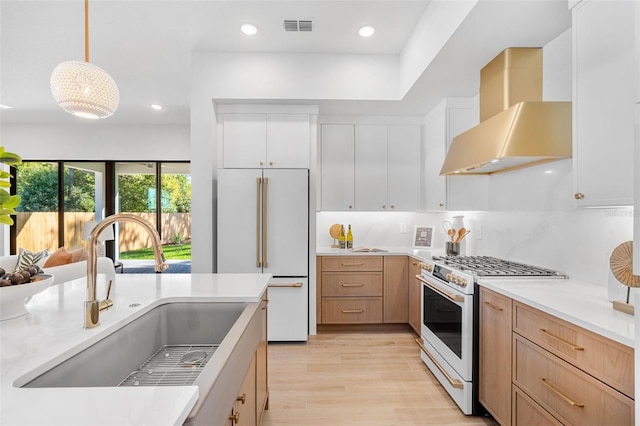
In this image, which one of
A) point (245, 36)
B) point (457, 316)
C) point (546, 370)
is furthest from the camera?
point (245, 36)

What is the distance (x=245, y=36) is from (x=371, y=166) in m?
1.92

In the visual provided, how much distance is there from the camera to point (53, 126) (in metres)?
5.24

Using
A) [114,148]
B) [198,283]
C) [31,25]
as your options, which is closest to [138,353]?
[198,283]

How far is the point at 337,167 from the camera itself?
3836 mm

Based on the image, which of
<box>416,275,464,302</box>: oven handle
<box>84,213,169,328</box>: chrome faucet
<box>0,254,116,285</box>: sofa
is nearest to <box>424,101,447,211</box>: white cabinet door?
<box>416,275,464,302</box>: oven handle

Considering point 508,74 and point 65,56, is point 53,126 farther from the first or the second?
point 508,74

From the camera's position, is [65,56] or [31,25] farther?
[65,56]

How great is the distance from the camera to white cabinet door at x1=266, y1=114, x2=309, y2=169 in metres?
3.34

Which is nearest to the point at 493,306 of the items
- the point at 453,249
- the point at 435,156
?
the point at 453,249

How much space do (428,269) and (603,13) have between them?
1.87 m

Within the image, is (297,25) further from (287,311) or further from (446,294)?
(287,311)

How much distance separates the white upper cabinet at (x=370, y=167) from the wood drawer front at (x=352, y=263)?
668 mm

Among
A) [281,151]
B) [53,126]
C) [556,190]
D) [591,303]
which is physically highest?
[53,126]

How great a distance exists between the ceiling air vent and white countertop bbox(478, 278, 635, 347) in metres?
2.39
